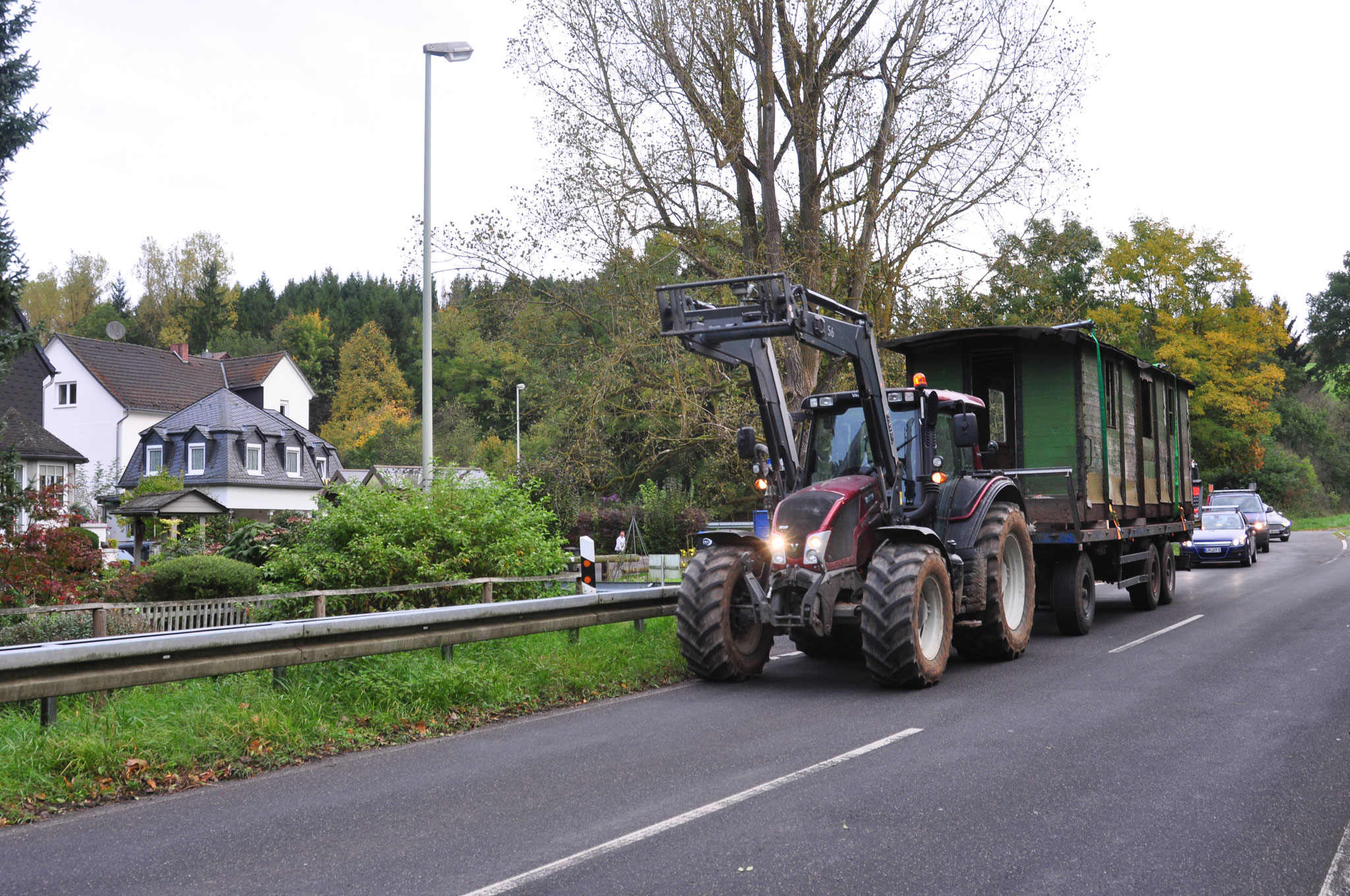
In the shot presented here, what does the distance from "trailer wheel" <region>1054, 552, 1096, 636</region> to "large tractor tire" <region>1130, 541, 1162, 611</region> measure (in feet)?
9.71

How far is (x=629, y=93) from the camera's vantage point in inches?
740

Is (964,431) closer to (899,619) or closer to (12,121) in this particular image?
(899,619)

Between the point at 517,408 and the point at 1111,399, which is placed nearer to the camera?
the point at 1111,399

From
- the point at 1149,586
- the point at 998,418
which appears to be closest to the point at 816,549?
the point at 998,418

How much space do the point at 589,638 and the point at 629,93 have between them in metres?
10.9

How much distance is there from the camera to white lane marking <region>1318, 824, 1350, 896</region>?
4.50 meters

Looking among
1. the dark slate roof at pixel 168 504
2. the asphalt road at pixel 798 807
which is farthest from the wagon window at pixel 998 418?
the dark slate roof at pixel 168 504

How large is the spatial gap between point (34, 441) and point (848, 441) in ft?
104

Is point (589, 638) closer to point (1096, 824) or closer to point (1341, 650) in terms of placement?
point (1096, 824)

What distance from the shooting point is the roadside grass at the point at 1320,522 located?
176 feet

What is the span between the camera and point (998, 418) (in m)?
14.2

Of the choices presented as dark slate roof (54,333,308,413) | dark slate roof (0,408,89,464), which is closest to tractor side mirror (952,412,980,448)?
dark slate roof (0,408,89,464)

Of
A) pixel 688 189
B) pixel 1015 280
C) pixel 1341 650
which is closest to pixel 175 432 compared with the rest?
pixel 688 189

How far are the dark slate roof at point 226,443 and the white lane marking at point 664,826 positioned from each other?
150ft
